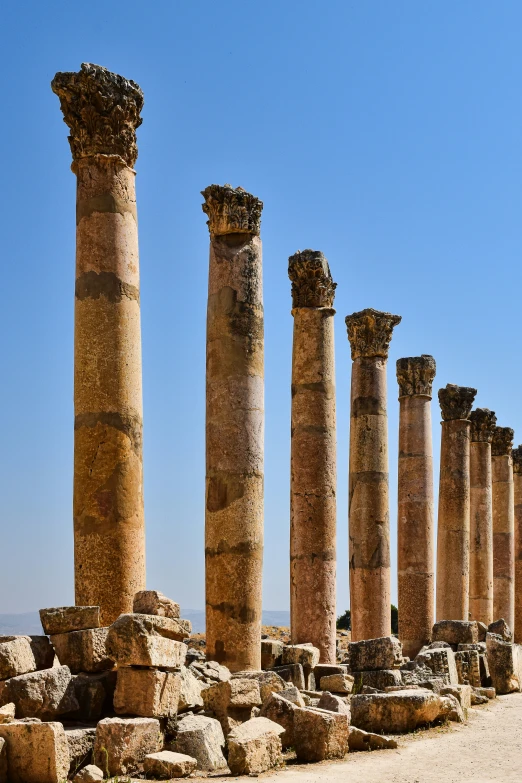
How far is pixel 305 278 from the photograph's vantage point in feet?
79.4

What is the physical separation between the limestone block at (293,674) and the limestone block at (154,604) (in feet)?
16.0

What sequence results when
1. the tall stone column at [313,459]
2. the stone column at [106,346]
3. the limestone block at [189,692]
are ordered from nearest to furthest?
1. the limestone block at [189,692]
2. the stone column at [106,346]
3. the tall stone column at [313,459]

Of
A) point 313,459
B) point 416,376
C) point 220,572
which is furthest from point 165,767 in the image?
point 416,376

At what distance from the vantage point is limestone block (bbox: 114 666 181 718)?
13312 mm

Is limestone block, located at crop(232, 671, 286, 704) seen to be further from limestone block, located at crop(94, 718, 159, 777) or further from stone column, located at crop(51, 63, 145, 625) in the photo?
limestone block, located at crop(94, 718, 159, 777)

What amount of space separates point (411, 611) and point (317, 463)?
8.70 meters

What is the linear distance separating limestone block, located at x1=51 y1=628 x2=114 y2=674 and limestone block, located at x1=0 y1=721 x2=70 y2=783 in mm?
1944

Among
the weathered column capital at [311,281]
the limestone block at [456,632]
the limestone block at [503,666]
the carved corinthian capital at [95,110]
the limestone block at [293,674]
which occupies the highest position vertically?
the carved corinthian capital at [95,110]

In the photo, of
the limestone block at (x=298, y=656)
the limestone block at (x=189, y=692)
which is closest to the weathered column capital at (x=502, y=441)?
the limestone block at (x=298, y=656)

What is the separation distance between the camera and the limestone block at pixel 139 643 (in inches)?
527

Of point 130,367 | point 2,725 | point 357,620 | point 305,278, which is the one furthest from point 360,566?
point 2,725

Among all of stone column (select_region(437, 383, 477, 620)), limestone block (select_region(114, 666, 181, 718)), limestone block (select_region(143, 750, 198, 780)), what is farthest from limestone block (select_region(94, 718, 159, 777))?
stone column (select_region(437, 383, 477, 620))

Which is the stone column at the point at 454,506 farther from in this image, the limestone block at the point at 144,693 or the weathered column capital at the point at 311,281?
the limestone block at the point at 144,693

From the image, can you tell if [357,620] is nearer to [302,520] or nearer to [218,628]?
[302,520]
